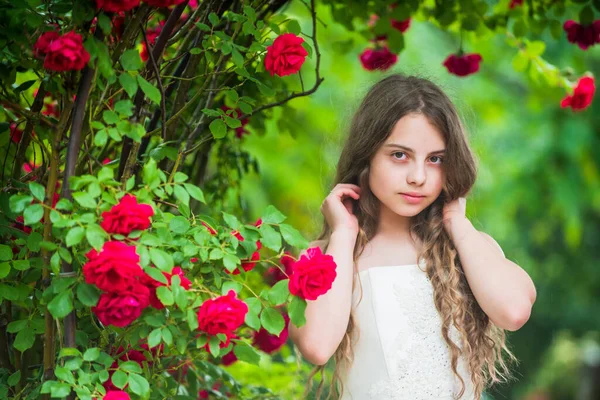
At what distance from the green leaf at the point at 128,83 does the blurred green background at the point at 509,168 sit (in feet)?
2.99

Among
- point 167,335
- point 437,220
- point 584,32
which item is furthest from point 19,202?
point 584,32

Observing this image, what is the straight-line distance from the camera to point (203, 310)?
1520mm

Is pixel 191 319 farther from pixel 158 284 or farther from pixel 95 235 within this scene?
pixel 95 235

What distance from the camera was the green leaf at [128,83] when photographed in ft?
5.19

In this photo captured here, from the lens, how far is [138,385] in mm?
1573

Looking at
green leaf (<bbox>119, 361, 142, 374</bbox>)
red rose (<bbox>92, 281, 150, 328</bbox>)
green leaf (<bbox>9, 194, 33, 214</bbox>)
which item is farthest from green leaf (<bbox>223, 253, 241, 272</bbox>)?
green leaf (<bbox>9, 194, 33, 214</bbox>)

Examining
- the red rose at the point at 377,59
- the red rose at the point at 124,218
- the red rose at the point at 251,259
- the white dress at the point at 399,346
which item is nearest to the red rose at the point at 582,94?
the red rose at the point at 377,59

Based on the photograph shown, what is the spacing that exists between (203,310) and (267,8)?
1.23 m

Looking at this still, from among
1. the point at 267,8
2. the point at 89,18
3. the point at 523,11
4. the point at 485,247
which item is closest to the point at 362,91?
the point at 267,8

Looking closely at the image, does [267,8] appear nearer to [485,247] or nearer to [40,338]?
[485,247]

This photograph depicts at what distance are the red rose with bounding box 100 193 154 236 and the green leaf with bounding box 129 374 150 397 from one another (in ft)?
1.02

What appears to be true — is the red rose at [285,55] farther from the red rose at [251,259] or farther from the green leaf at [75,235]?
the green leaf at [75,235]

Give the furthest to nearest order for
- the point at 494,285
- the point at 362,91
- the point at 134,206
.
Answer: the point at 362,91
the point at 494,285
the point at 134,206

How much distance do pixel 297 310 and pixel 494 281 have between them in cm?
63
